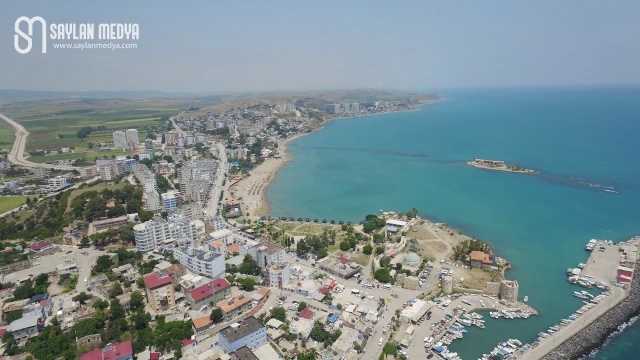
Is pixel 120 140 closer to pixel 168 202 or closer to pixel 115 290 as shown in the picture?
pixel 168 202

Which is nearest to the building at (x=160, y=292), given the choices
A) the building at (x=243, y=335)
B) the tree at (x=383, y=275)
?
the building at (x=243, y=335)

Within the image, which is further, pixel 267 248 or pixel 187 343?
pixel 267 248

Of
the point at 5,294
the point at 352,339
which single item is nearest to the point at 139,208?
the point at 5,294

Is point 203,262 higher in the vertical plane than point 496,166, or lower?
lower

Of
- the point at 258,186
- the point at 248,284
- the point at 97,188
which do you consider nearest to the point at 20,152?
the point at 97,188

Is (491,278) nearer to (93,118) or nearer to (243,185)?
(243,185)
